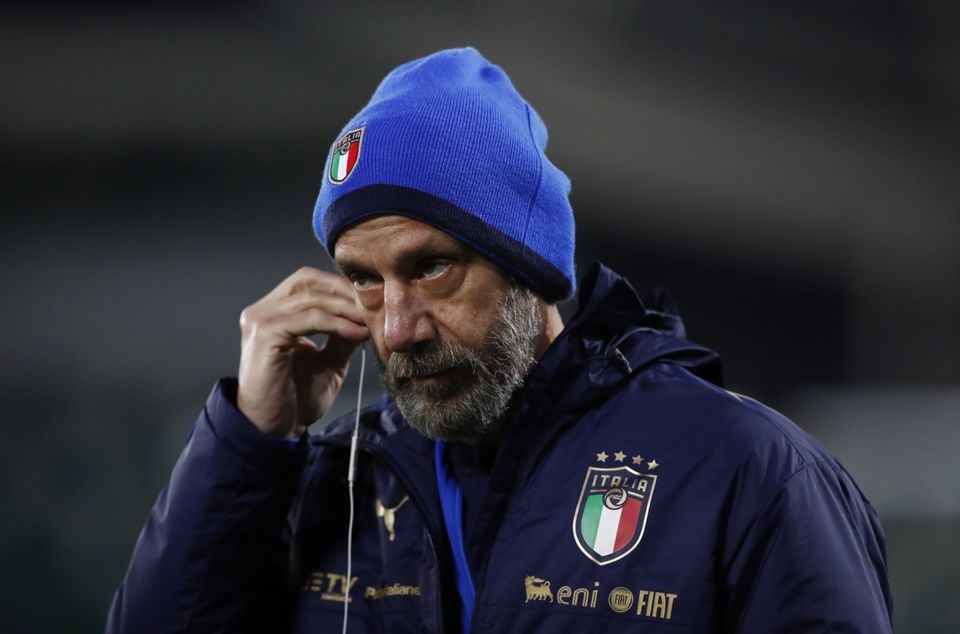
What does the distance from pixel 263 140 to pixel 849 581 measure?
4268mm

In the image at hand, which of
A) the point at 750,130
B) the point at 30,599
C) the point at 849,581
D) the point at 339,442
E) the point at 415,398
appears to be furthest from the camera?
the point at 750,130

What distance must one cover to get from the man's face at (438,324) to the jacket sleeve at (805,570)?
35 cm

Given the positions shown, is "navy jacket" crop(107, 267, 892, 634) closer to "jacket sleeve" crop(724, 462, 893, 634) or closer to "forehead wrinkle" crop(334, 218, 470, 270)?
"jacket sleeve" crop(724, 462, 893, 634)

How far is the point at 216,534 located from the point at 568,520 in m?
0.46

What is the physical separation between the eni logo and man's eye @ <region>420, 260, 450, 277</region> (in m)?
0.37

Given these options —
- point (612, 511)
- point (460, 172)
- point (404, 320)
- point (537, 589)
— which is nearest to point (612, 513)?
point (612, 511)

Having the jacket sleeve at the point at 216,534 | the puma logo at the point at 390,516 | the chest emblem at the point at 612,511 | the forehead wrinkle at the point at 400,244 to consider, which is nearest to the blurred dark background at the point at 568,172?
the jacket sleeve at the point at 216,534

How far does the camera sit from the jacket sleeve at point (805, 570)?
108 cm

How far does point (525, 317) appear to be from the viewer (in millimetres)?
1386

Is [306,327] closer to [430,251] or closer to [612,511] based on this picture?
[430,251]

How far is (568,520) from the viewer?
1.25 m

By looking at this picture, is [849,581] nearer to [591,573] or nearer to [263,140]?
[591,573]

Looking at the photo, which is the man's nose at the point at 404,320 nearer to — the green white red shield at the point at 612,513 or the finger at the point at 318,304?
the finger at the point at 318,304

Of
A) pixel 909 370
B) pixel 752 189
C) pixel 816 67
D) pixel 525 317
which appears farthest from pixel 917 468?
pixel 525 317
